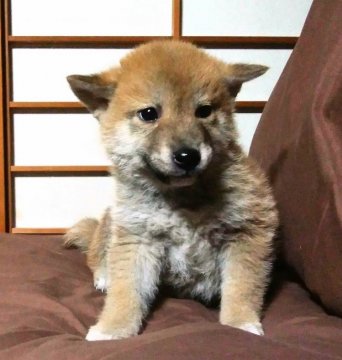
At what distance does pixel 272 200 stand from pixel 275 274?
0.20 meters

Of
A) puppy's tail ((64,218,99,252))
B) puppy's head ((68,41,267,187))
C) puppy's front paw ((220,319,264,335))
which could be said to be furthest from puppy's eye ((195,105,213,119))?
puppy's tail ((64,218,99,252))

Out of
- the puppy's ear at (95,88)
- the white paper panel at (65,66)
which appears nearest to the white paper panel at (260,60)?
the white paper panel at (65,66)

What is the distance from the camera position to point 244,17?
2.13 meters

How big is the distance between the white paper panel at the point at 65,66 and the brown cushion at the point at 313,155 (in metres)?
0.57

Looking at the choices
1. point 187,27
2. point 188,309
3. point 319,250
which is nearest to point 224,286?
point 188,309

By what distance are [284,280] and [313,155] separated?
33 centimetres

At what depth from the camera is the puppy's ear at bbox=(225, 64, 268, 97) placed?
4.44 ft

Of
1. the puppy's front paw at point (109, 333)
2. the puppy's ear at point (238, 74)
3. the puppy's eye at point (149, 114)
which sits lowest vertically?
the puppy's front paw at point (109, 333)

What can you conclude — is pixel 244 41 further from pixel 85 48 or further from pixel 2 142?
pixel 2 142

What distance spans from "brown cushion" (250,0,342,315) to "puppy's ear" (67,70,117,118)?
42 cm

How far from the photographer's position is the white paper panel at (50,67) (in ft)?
7.04

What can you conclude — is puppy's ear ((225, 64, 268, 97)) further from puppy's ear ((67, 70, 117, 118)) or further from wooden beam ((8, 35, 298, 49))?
wooden beam ((8, 35, 298, 49))

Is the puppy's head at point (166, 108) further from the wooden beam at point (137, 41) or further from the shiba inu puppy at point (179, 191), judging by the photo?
the wooden beam at point (137, 41)

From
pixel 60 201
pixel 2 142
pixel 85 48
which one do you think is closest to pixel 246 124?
pixel 85 48
